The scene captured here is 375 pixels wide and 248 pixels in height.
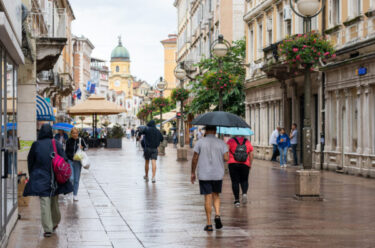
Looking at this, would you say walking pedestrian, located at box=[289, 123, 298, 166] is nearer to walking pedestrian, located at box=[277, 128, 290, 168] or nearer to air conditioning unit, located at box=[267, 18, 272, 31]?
walking pedestrian, located at box=[277, 128, 290, 168]

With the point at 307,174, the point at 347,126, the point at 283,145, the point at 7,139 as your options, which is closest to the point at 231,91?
the point at 283,145

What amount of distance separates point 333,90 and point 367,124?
375 centimetres

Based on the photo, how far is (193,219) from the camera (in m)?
12.3

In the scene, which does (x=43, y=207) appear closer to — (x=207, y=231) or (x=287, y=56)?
(x=207, y=231)

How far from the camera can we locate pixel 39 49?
20.6 m

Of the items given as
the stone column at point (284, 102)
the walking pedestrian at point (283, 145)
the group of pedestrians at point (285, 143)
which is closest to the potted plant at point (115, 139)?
the stone column at point (284, 102)

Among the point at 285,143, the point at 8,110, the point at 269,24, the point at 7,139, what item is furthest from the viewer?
the point at 269,24

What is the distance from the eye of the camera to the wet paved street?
32.8ft

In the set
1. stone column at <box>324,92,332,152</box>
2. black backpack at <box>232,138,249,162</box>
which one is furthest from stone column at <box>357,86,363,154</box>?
black backpack at <box>232,138,249,162</box>

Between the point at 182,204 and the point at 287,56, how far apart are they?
179 inches

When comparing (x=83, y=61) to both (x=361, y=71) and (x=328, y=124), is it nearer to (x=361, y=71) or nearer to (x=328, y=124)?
(x=328, y=124)

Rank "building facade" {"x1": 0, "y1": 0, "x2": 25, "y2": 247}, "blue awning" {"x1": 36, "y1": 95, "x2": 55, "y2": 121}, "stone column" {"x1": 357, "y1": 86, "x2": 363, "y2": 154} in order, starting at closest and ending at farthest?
"building facade" {"x1": 0, "y1": 0, "x2": 25, "y2": 247}
"blue awning" {"x1": 36, "y1": 95, "x2": 55, "y2": 121}
"stone column" {"x1": 357, "y1": 86, "x2": 363, "y2": 154}

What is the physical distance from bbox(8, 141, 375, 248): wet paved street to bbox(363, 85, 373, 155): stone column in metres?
3.82

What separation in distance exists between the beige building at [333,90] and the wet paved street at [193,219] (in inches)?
190
